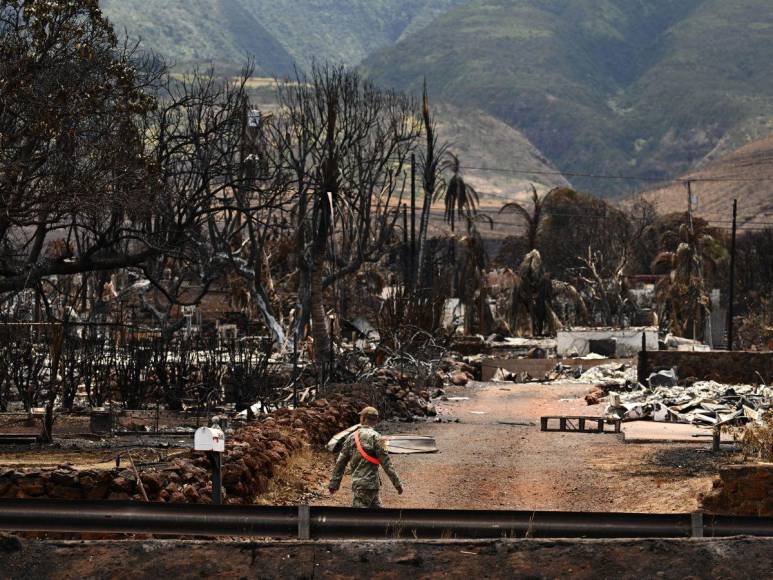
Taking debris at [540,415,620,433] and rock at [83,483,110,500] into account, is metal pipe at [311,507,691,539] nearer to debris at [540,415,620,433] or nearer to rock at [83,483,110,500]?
rock at [83,483,110,500]

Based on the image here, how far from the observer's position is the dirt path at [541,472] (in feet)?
56.6

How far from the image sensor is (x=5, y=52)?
2136 cm

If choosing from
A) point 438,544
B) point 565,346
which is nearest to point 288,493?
point 438,544

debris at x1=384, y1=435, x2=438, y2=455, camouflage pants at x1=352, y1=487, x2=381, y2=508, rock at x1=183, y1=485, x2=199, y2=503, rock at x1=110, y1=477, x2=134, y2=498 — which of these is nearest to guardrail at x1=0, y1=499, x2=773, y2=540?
rock at x1=110, y1=477, x2=134, y2=498

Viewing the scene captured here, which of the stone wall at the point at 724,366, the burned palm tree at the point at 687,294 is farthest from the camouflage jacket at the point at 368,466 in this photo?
the burned palm tree at the point at 687,294

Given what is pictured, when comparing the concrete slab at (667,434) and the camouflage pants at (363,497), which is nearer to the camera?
the camouflage pants at (363,497)

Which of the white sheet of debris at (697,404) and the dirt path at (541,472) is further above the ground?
the white sheet of debris at (697,404)

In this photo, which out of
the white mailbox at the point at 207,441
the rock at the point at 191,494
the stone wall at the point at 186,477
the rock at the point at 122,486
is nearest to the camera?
the white mailbox at the point at 207,441

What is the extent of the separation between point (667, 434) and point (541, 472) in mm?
4480

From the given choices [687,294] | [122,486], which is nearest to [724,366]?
[122,486]

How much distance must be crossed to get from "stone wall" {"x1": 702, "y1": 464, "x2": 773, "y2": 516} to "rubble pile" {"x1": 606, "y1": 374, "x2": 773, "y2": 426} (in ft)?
31.5

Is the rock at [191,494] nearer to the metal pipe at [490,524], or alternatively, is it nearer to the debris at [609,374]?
the metal pipe at [490,524]

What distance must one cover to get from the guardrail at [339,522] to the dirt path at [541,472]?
5755mm

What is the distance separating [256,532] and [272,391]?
1906cm
